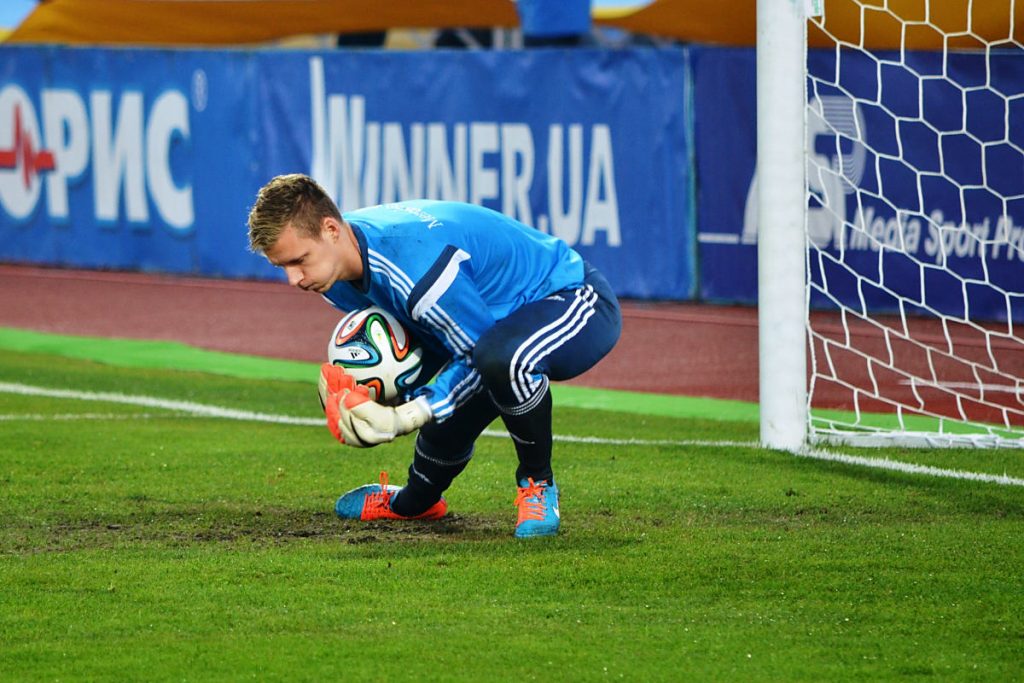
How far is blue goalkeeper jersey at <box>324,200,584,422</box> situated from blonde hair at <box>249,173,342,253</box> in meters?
0.16

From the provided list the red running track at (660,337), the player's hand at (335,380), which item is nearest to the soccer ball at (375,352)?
the player's hand at (335,380)

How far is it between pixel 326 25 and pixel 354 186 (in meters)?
2.51

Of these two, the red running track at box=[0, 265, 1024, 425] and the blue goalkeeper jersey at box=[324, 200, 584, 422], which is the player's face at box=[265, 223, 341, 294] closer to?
the blue goalkeeper jersey at box=[324, 200, 584, 422]

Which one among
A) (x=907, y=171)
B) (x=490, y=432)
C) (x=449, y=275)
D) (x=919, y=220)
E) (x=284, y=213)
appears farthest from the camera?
(x=907, y=171)

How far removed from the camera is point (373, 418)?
5.30m

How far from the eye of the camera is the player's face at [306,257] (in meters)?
5.19

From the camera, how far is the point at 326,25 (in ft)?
55.2

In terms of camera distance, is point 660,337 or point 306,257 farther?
point 660,337

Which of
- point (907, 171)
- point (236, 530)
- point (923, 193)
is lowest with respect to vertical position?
point (236, 530)

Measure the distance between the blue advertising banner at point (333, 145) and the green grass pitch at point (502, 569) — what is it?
583cm

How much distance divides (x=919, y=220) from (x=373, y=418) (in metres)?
7.44

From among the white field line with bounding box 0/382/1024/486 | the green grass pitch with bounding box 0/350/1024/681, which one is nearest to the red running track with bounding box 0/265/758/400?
the white field line with bounding box 0/382/1024/486

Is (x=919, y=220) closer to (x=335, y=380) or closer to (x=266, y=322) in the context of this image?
(x=266, y=322)

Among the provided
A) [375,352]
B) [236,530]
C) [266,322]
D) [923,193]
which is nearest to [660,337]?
[923,193]
